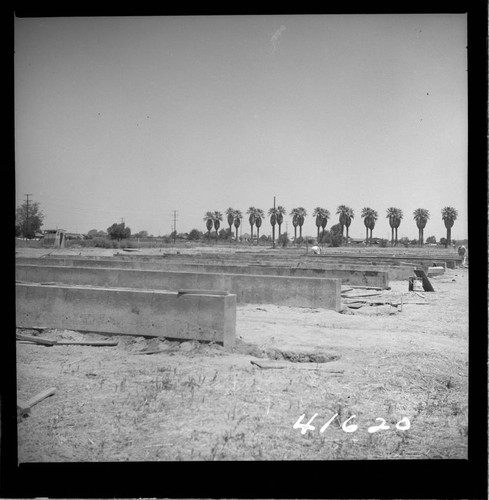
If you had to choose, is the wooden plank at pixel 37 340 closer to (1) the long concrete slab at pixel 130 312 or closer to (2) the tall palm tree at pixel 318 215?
(1) the long concrete slab at pixel 130 312

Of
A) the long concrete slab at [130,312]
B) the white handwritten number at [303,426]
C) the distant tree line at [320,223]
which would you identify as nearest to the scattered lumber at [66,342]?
the long concrete slab at [130,312]

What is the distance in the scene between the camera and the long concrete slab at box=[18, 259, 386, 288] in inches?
662

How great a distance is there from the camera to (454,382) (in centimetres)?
692

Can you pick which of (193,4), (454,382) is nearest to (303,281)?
(454,382)

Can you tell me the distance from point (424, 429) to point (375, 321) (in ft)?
21.4

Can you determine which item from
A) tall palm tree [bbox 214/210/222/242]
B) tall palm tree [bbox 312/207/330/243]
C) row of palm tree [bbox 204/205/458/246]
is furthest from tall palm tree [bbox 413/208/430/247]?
tall palm tree [bbox 214/210/222/242]

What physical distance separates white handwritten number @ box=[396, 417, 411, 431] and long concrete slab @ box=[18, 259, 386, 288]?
435 inches

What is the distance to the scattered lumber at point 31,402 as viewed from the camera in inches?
203

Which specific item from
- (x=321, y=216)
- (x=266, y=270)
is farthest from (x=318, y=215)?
(x=266, y=270)

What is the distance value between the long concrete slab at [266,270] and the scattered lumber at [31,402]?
11048mm

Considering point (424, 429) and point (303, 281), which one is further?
point (303, 281)

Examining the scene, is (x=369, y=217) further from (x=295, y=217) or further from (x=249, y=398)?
(x=249, y=398)

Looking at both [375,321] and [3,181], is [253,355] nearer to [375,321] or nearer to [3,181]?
[375,321]

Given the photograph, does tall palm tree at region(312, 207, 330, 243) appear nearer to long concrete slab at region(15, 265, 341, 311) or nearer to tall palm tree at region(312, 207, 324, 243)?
tall palm tree at region(312, 207, 324, 243)
